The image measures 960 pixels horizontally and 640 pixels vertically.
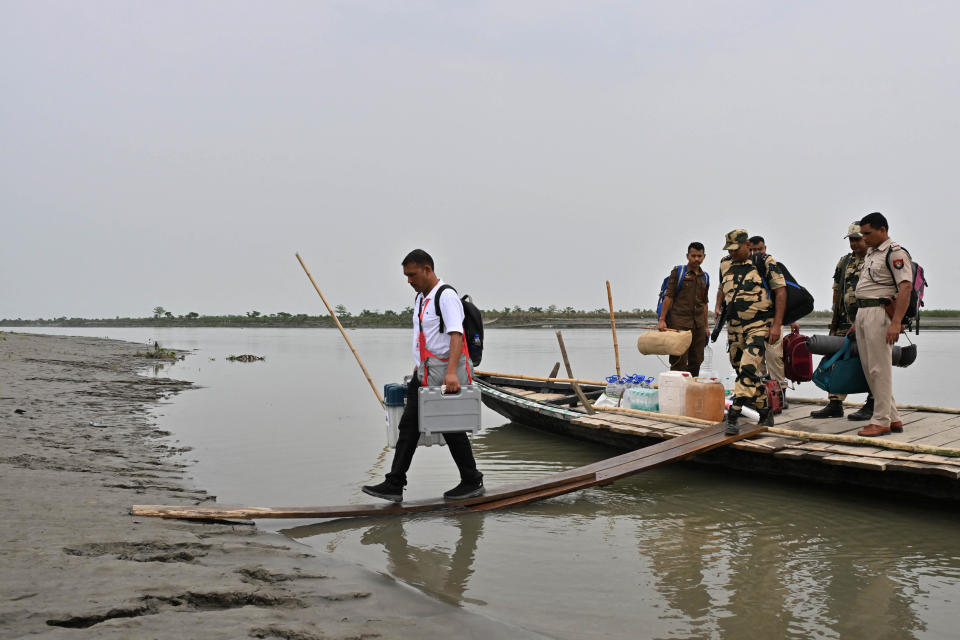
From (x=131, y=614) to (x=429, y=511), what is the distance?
277 centimetres

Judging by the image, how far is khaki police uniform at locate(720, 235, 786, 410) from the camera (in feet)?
20.2

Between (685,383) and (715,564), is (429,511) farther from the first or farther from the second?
(685,383)

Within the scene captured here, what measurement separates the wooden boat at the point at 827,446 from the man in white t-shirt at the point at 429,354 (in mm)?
2723

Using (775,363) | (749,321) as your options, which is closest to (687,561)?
(749,321)

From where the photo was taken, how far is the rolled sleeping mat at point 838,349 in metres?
6.01

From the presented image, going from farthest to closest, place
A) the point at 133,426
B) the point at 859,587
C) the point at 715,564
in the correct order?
the point at 133,426, the point at 715,564, the point at 859,587

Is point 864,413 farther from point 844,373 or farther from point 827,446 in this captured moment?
point 827,446

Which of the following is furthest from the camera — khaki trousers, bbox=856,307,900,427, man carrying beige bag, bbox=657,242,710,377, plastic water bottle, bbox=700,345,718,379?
man carrying beige bag, bbox=657,242,710,377

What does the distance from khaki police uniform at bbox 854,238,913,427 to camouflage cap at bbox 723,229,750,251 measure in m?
1.06

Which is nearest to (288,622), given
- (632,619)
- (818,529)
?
(632,619)

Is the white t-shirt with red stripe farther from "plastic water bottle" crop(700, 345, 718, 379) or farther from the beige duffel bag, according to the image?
"plastic water bottle" crop(700, 345, 718, 379)

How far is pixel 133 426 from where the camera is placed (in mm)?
9477

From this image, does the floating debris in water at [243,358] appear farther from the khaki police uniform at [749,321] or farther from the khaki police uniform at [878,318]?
the khaki police uniform at [878,318]

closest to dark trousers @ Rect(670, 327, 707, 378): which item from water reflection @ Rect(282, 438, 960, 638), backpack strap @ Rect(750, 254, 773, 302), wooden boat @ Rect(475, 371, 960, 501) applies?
wooden boat @ Rect(475, 371, 960, 501)
